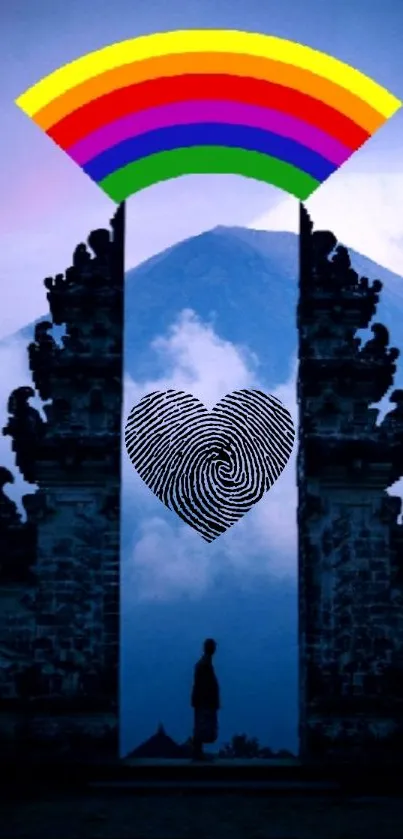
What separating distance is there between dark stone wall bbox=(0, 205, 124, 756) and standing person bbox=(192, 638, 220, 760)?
1328mm

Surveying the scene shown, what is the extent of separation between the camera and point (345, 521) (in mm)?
17906

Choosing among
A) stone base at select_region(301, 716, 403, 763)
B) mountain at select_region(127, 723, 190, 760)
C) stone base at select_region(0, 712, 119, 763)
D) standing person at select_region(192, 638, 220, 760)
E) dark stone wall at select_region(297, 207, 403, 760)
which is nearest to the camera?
stone base at select_region(0, 712, 119, 763)

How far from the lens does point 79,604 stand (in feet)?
57.6

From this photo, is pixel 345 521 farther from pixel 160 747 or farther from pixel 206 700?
pixel 160 747

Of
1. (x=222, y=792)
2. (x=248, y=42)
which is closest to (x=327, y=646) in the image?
(x=222, y=792)

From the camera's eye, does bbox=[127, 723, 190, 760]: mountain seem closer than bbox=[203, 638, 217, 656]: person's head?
No

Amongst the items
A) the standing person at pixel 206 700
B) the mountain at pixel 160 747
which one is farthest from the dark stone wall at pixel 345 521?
the mountain at pixel 160 747

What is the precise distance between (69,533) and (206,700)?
3370 mm

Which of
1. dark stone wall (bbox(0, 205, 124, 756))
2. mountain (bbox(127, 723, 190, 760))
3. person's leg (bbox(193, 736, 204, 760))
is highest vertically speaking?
dark stone wall (bbox(0, 205, 124, 756))

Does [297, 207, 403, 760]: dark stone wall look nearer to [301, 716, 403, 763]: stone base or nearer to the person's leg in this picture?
[301, 716, 403, 763]: stone base

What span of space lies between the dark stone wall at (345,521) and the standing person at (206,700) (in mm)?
1382

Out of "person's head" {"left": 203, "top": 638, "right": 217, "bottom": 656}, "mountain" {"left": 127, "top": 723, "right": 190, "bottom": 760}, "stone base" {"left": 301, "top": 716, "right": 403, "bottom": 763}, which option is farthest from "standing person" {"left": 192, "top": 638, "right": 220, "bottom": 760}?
"mountain" {"left": 127, "top": 723, "right": 190, "bottom": 760}

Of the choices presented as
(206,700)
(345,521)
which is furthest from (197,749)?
(345,521)

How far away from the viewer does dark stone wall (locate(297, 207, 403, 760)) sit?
17.4m
